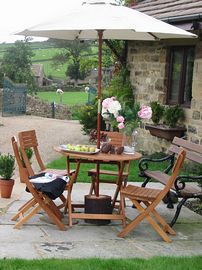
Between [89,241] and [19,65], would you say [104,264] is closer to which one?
[89,241]

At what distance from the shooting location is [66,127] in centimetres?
2036

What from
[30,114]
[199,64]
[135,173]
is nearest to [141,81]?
[199,64]

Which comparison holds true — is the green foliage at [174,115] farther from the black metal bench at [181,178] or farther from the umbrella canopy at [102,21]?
the umbrella canopy at [102,21]

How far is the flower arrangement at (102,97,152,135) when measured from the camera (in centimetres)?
661

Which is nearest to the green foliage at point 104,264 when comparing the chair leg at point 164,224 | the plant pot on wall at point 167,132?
the chair leg at point 164,224

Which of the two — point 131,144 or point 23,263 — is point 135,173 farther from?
point 23,263

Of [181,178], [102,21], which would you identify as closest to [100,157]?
[181,178]

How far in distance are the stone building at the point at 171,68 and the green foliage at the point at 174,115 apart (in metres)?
0.14

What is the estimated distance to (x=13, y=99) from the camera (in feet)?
82.2

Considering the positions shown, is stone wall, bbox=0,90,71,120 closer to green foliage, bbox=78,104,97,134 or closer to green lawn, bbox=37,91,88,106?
green lawn, bbox=37,91,88,106

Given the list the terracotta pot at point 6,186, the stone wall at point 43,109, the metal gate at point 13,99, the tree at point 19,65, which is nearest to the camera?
the terracotta pot at point 6,186

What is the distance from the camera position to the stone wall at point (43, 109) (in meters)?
27.6

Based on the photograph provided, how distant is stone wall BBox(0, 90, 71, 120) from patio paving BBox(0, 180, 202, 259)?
20.8 metres

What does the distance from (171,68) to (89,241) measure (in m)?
7.08
